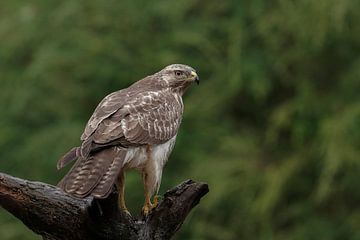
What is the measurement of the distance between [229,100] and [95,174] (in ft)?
28.5

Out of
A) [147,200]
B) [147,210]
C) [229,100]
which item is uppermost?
[229,100]

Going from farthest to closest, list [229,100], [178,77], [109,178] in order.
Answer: [229,100], [178,77], [109,178]

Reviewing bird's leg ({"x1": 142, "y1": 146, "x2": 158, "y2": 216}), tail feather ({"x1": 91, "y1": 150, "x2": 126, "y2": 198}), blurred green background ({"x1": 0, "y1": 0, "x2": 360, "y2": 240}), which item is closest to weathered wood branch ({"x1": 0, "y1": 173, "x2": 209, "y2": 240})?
tail feather ({"x1": 91, "y1": 150, "x2": 126, "y2": 198})

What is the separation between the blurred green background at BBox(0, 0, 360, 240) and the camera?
14.8 m

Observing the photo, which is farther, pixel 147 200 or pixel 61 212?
pixel 147 200

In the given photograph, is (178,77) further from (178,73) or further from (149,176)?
(149,176)

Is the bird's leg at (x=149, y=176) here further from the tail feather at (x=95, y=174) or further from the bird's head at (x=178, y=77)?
the bird's head at (x=178, y=77)

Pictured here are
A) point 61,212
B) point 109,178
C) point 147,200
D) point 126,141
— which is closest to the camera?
point 61,212

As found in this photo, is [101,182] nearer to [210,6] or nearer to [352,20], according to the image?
[352,20]

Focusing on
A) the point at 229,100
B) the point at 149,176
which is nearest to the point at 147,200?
the point at 149,176

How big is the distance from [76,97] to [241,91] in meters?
1.85

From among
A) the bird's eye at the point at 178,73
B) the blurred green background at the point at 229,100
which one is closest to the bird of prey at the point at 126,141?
the bird's eye at the point at 178,73

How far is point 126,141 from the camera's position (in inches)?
288

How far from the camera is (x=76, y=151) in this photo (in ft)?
23.5
